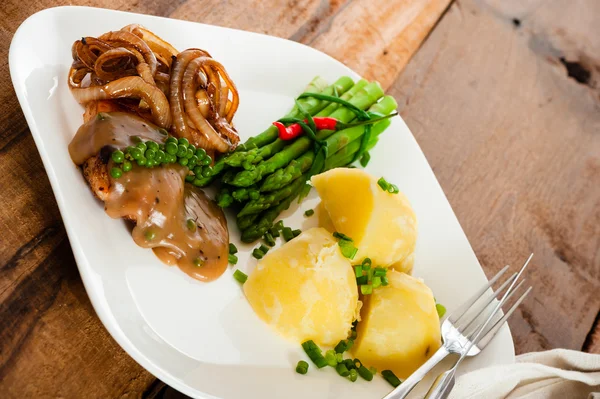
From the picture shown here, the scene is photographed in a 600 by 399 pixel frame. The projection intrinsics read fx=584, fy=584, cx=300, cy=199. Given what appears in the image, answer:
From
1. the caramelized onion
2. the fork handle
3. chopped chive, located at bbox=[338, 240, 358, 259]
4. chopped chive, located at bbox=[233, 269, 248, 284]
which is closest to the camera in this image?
the fork handle

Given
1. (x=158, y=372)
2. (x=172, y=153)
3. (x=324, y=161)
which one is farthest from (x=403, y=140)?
(x=158, y=372)

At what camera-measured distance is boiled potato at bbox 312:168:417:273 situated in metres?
3.28

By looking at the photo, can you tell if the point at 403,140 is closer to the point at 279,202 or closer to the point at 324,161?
the point at 324,161

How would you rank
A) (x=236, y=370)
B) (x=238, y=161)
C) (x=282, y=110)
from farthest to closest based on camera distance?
(x=282, y=110) → (x=238, y=161) → (x=236, y=370)

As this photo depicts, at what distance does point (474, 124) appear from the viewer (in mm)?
5277

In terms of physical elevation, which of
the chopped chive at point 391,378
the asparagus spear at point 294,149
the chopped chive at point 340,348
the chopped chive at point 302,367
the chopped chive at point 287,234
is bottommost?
the chopped chive at point 391,378

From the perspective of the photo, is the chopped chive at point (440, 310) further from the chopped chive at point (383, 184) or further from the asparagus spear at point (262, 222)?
the asparagus spear at point (262, 222)

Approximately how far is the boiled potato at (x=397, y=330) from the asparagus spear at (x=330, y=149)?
834 millimetres

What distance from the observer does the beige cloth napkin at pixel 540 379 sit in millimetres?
3137

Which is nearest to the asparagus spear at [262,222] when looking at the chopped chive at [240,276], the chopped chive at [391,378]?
the chopped chive at [240,276]

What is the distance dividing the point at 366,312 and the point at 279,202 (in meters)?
0.83

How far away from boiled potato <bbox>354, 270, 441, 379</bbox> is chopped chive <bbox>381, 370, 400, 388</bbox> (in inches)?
1.9

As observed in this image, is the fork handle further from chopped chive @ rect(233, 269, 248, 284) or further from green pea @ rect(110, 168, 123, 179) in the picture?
green pea @ rect(110, 168, 123, 179)

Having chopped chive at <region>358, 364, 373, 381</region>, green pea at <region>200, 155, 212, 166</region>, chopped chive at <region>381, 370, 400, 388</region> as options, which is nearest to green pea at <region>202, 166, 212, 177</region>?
green pea at <region>200, 155, 212, 166</region>
